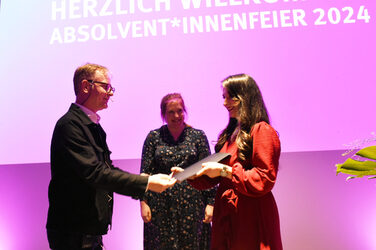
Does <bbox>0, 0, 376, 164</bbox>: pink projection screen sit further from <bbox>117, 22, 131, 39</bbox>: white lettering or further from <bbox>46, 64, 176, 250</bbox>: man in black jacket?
<bbox>46, 64, 176, 250</bbox>: man in black jacket

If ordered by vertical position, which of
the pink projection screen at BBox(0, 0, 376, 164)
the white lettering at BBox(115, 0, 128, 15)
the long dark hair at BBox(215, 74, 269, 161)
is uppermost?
the white lettering at BBox(115, 0, 128, 15)

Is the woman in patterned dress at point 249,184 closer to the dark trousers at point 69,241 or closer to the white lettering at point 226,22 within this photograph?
the dark trousers at point 69,241

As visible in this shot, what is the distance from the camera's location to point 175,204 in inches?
92.9

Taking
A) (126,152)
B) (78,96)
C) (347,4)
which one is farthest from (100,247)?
(347,4)

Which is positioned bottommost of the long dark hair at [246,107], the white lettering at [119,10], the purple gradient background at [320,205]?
the purple gradient background at [320,205]

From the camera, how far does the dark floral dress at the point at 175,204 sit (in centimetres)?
233

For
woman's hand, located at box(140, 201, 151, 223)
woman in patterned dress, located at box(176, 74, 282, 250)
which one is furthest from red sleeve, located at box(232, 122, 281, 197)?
woman's hand, located at box(140, 201, 151, 223)

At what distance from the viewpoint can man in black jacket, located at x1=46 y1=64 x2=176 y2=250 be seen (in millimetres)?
1436

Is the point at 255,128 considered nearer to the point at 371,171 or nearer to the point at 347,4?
the point at 371,171

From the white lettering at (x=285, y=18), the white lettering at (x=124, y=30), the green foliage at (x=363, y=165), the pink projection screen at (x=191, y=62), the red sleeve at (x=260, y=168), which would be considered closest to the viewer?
the green foliage at (x=363, y=165)

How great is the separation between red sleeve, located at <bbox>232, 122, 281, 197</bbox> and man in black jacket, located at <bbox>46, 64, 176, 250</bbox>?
1.21 ft

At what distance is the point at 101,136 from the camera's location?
66.7 inches

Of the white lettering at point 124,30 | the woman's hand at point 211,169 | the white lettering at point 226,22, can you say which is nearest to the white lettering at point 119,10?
the white lettering at point 124,30

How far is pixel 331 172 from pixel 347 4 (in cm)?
147
